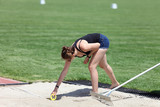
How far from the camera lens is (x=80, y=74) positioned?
30.0ft

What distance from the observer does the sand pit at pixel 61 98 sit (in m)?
6.18

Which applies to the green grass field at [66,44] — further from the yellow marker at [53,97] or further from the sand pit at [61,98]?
the yellow marker at [53,97]

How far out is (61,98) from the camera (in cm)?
675

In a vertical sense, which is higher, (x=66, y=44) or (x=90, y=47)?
(x=90, y=47)

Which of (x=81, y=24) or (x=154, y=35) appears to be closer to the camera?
(x=154, y=35)

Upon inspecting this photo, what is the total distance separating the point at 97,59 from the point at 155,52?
20.2 feet

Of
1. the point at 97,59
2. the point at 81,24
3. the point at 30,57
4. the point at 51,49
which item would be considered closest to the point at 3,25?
the point at 81,24

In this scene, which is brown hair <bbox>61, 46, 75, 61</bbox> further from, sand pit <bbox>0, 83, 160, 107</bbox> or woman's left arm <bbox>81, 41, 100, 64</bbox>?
sand pit <bbox>0, 83, 160, 107</bbox>

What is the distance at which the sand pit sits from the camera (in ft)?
20.3

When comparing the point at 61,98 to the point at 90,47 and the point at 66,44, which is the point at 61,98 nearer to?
the point at 90,47

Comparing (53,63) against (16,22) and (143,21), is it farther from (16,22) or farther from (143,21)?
(143,21)

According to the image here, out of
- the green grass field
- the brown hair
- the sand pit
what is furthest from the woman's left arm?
the green grass field

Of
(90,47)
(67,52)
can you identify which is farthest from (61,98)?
(90,47)

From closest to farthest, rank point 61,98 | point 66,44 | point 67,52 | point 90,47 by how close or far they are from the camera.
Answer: point 67,52, point 90,47, point 61,98, point 66,44
